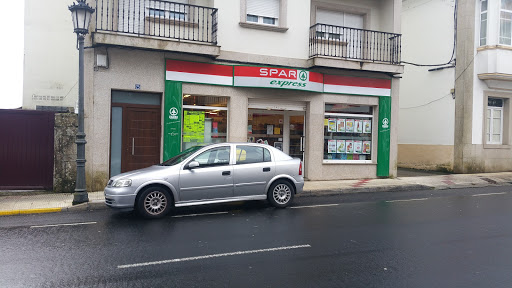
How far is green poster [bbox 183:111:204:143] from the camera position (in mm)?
12812

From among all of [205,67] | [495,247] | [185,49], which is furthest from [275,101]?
[495,247]

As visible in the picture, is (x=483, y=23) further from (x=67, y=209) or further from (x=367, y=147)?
(x=67, y=209)

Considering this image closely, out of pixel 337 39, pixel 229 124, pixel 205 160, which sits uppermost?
pixel 337 39

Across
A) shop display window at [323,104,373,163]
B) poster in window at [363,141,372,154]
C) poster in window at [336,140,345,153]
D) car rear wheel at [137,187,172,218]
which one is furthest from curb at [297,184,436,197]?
car rear wheel at [137,187,172,218]

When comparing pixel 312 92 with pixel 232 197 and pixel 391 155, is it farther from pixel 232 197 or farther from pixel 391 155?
pixel 232 197

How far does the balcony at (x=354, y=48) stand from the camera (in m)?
14.2

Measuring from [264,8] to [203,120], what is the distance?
175 inches

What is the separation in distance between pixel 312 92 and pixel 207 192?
713 centimetres

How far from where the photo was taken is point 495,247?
595 cm

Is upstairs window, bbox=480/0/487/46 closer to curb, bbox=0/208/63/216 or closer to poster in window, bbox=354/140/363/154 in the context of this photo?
poster in window, bbox=354/140/363/154

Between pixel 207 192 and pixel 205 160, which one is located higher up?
pixel 205 160

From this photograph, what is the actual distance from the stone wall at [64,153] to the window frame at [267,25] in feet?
20.0

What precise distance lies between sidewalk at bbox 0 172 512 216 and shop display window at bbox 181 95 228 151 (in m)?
3.20

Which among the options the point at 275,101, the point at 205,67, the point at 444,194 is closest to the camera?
the point at 444,194
